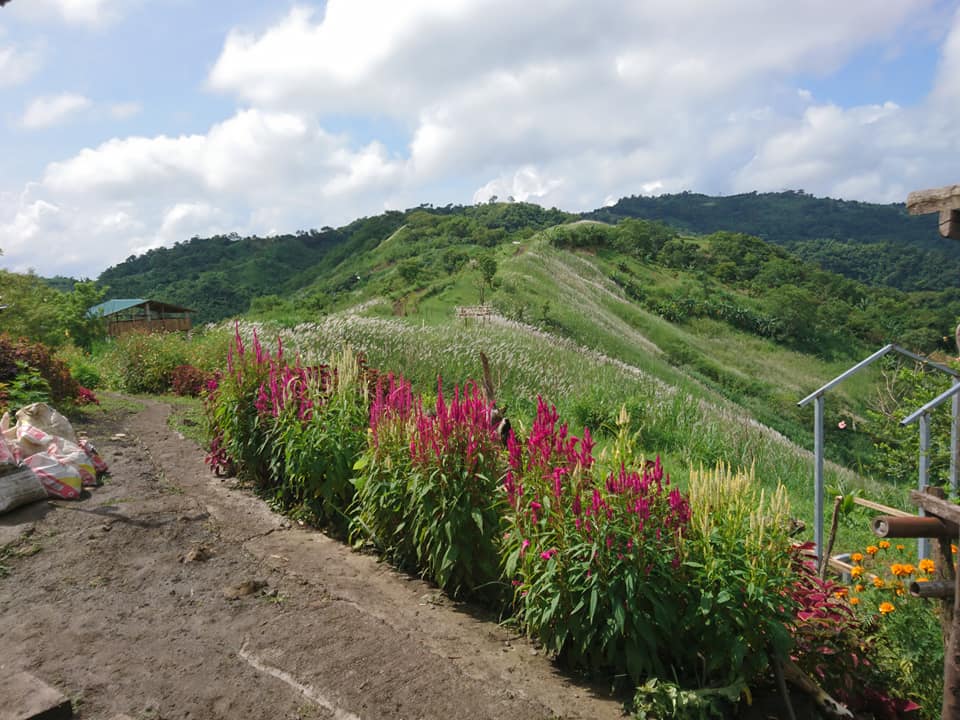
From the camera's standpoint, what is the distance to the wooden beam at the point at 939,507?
2.27m

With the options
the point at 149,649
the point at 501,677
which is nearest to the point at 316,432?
the point at 149,649

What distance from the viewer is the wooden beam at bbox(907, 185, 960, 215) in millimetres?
3041

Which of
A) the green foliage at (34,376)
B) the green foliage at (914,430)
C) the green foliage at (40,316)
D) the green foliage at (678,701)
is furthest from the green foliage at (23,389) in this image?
the green foliage at (914,430)

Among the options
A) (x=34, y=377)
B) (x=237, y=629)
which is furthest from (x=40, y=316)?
(x=237, y=629)

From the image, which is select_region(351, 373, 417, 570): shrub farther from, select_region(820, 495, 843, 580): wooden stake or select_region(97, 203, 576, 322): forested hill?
select_region(97, 203, 576, 322): forested hill

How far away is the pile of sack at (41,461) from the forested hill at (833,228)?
83.5 m

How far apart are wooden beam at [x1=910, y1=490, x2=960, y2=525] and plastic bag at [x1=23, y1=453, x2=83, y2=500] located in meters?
5.54

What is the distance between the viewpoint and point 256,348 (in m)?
5.86

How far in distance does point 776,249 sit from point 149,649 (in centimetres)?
7726

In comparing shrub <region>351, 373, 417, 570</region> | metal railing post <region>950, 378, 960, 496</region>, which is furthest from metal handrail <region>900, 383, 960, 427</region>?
shrub <region>351, 373, 417, 570</region>

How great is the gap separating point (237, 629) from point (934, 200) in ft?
12.4

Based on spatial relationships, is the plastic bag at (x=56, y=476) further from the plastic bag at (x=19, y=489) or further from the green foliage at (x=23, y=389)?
the green foliage at (x=23, y=389)

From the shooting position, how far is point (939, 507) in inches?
91.7

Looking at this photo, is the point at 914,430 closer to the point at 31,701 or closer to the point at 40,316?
the point at 31,701
